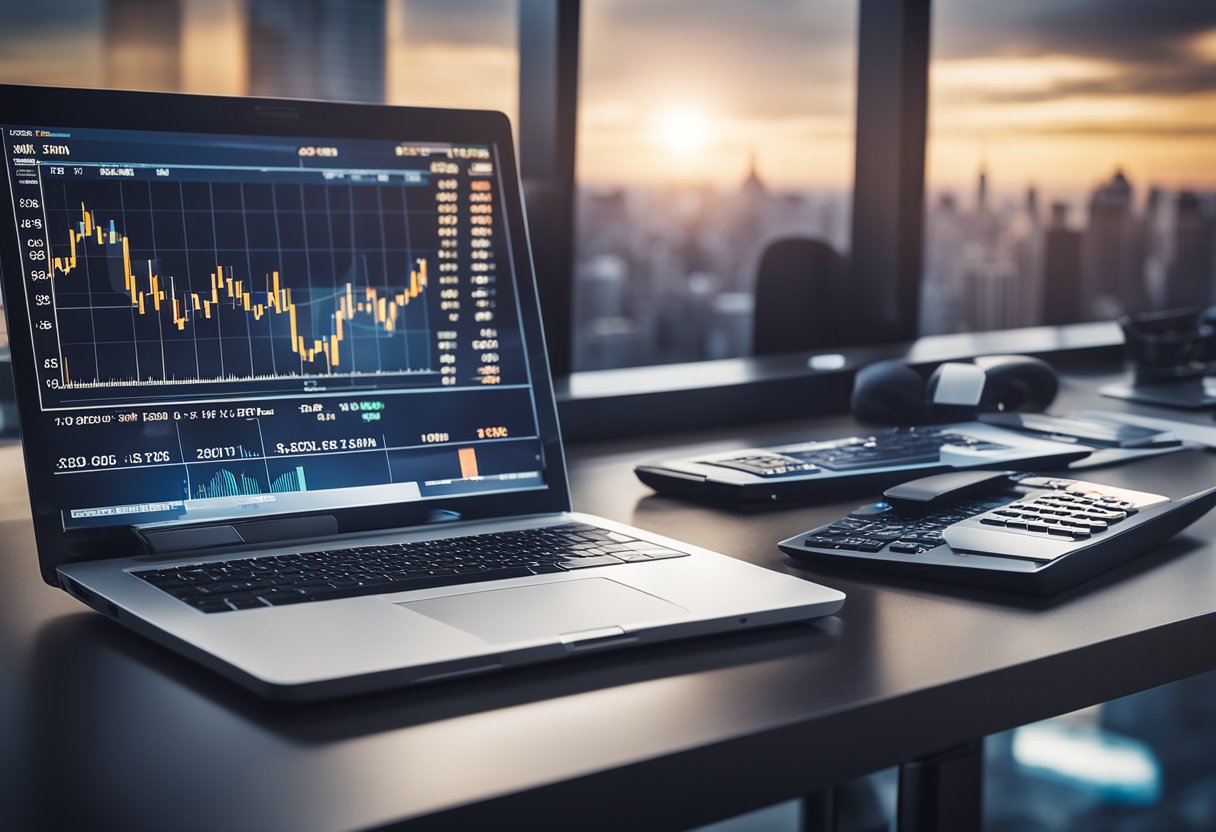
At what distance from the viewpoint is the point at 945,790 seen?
782 millimetres

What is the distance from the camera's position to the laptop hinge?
835 millimetres

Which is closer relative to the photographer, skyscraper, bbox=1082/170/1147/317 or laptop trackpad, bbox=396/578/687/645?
laptop trackpad, bbox=396/578/687/645

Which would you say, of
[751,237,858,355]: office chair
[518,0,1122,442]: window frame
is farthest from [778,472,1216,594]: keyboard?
[751,237,858,355]: office chair

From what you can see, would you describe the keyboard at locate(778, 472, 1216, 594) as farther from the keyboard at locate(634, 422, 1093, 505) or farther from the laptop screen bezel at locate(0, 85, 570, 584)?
the laptop screen bezel at locate(0, 85, 570, 584)

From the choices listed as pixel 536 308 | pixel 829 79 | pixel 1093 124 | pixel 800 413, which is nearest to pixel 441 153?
pixel 536 308

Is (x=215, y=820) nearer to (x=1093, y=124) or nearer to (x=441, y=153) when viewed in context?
(x=441, y=153)

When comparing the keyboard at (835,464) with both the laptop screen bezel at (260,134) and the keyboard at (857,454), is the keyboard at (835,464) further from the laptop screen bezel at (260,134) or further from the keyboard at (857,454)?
the laptop screen bezel at (260,134)

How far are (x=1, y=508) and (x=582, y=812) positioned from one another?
0.77 meters

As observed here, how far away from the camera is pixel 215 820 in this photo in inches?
19.3

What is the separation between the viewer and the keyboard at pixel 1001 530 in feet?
2.73

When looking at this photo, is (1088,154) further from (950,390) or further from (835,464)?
(835,464)

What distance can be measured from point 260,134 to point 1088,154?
358 centimetres

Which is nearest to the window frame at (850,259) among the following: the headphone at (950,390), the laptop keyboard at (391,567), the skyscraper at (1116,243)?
the headphone at (950,390)

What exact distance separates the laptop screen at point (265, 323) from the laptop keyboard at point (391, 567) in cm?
8
